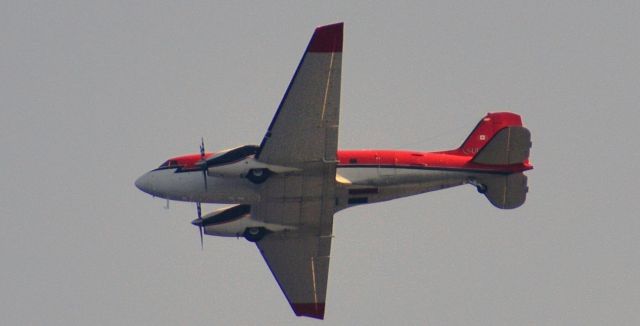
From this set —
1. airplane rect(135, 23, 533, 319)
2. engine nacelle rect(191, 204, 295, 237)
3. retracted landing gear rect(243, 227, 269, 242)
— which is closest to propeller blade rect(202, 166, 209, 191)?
airplane rect(135, 23, 533, 319)

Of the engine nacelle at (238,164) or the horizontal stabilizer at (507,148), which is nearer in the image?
the engine nacelle at (238,164)

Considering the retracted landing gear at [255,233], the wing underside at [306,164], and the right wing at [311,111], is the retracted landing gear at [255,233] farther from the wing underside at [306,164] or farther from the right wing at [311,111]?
the right wing at [311,111]

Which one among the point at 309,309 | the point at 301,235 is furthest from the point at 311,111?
the point at 309,309

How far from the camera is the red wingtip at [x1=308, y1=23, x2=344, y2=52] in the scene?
48.8m

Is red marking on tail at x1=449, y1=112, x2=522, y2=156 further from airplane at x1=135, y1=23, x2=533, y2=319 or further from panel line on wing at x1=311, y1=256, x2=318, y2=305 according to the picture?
panel line on wing at x1=311, y1=256, x2=318, y2=305

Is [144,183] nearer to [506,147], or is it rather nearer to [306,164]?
[306,164]

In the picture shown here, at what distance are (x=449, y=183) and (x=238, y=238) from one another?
33.5ft

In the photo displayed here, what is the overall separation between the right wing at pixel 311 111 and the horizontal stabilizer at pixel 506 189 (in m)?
8.07

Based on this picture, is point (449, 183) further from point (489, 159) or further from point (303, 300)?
point (303, 300)

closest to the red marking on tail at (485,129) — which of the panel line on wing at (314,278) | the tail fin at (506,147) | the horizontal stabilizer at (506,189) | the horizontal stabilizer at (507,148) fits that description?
the tail fin at (506,147)

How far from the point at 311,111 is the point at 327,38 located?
3186 mm

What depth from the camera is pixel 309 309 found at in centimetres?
5959

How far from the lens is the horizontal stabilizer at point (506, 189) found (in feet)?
179

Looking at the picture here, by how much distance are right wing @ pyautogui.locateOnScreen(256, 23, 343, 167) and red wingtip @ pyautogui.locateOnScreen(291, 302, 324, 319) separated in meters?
10.7
